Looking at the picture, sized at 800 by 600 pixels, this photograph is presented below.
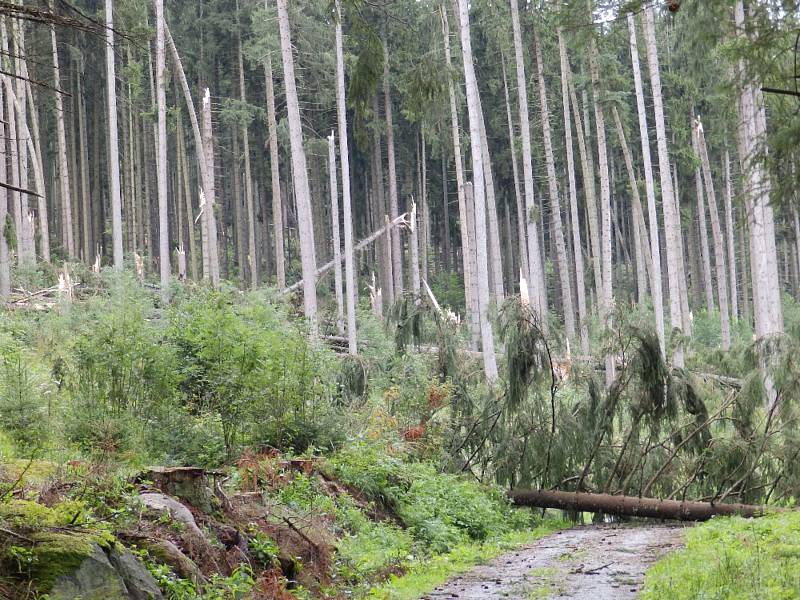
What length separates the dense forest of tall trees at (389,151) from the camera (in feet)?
72.2

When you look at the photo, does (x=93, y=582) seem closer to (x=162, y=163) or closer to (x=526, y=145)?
(x=162, y=163)

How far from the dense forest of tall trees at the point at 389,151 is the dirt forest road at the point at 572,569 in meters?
3.44

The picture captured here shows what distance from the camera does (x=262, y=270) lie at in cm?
5025

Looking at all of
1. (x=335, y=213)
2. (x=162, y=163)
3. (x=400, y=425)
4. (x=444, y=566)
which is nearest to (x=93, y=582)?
(x=444, y=566)

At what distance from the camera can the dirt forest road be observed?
855cm

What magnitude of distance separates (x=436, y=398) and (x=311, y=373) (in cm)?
481

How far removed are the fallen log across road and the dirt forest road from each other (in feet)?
3.33

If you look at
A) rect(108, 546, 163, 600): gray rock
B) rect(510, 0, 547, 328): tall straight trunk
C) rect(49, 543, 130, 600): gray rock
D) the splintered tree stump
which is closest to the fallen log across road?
the splintered tree stump

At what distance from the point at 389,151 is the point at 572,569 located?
30.6m

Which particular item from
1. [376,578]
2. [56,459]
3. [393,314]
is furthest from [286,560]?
[393,314]

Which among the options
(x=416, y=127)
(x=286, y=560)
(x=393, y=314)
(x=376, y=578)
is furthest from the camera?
(x=416, y=127)

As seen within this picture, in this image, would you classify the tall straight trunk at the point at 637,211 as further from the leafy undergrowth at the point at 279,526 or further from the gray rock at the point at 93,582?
the gray rock at the point at 93,582

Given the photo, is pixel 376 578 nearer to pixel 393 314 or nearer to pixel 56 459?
pixel 56 459

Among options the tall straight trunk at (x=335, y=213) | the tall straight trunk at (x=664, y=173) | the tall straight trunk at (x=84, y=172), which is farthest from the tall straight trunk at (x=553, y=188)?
the tall straight trunk at (x=84, y=172)
